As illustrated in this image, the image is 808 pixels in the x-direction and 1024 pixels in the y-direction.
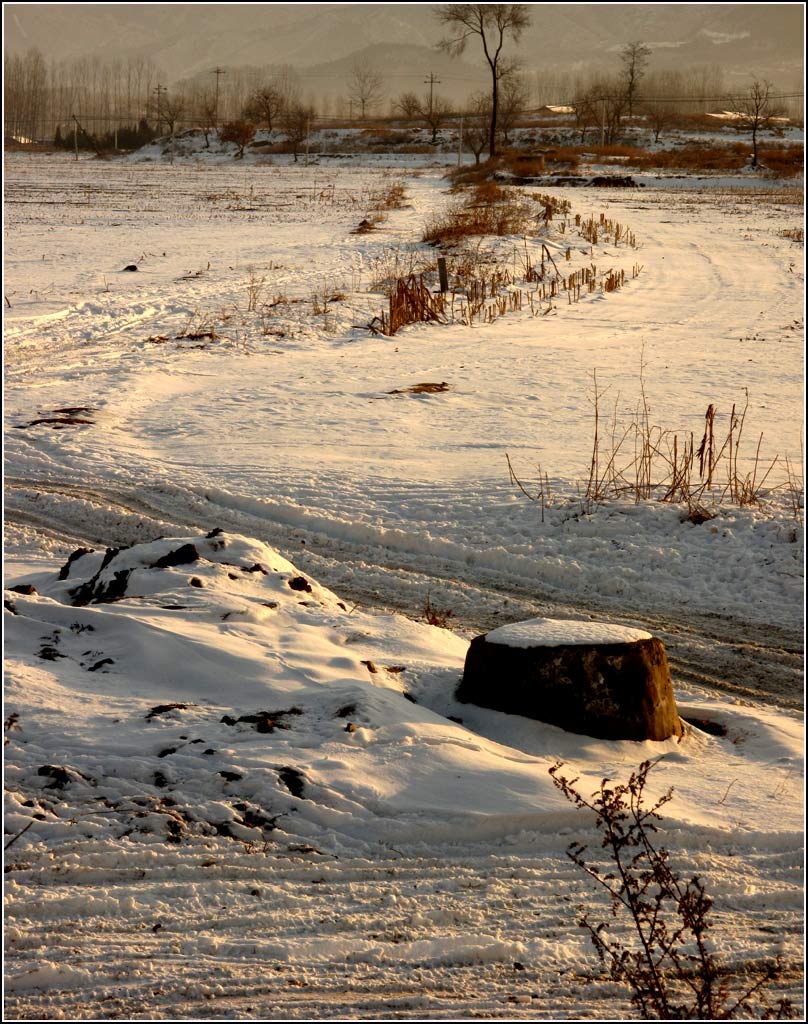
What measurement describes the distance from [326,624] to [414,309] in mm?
9805

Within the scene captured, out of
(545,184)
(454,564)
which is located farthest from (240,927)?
(545,184)

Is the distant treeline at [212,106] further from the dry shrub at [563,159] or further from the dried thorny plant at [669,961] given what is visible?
the dried thorny plant at [669,961]

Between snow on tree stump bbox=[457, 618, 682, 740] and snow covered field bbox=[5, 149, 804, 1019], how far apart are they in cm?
11

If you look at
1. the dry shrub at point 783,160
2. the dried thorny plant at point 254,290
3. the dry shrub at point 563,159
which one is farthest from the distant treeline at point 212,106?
the dried thorny plant at point 254,290

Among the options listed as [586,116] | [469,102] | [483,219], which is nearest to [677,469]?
[483,219]

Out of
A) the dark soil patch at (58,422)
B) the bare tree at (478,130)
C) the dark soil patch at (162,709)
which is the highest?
the bare tree at (478,130)

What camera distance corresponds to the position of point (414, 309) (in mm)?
14562

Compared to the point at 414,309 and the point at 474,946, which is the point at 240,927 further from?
the point at 414,309

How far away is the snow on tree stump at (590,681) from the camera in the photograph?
4438 millimetres

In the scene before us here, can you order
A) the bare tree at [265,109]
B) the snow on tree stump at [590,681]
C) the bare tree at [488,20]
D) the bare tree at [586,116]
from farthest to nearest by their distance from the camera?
the bare tree at [265,109]
the bare tree at [586,116]
the bare tree at [488,20]
the snow on tree stump at [590,681]

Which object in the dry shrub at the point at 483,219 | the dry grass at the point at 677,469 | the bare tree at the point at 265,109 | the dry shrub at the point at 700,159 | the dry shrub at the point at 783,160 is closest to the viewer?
the dry grass at the point at 677,469

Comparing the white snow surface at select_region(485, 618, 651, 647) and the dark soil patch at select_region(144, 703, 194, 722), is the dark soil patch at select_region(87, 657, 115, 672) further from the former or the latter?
the white snow surface at select_region(485, 618, 651, 647)

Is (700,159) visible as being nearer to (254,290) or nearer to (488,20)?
(488,20)

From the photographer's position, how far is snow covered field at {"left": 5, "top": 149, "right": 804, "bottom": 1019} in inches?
124
